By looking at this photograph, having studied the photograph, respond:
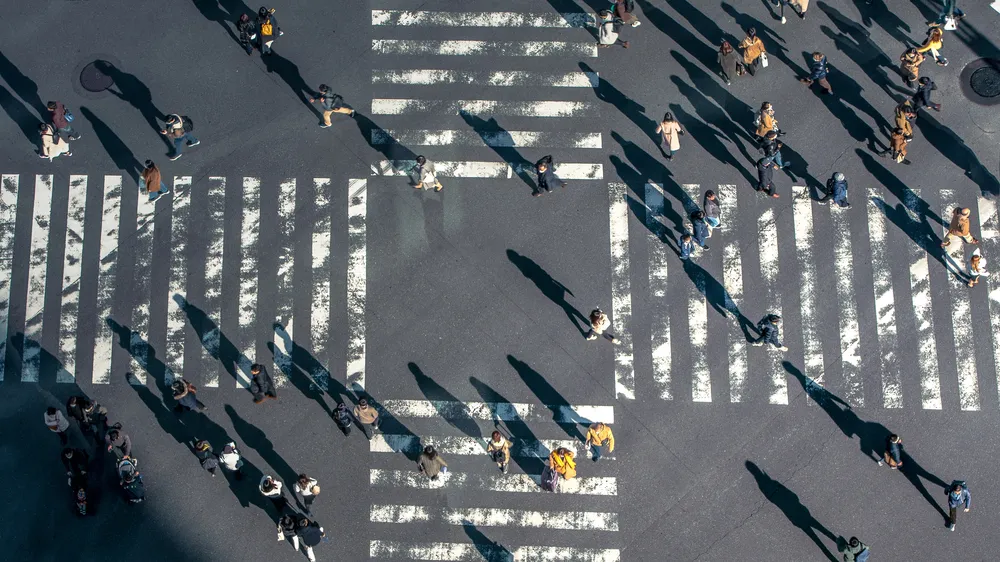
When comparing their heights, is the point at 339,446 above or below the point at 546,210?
below

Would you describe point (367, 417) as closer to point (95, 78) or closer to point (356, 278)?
point (356, 278)

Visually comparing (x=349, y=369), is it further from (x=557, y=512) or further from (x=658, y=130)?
(x=658, y=130)

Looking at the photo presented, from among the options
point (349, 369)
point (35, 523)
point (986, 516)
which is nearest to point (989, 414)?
point (986, 516)

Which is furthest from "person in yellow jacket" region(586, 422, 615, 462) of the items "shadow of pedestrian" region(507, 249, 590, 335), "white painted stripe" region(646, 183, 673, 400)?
"shadow of pedestrian" region(507, 249, 590, 335)

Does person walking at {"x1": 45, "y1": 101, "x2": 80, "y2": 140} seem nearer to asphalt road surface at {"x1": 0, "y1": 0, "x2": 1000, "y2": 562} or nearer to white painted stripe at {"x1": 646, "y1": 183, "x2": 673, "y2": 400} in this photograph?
asphalt road surface at {"x1": 0, "y1": 0, "x2": 1000, "y2": 562}

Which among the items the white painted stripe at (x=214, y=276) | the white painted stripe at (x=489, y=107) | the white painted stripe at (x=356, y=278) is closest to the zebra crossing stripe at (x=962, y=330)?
the white painted stripe at (x=489, y=107)

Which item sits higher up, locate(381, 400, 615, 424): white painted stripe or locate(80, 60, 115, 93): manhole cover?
locate(80, 60, 115, 93): manhole cover

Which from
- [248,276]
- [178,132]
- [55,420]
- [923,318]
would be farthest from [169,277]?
[923,318]
